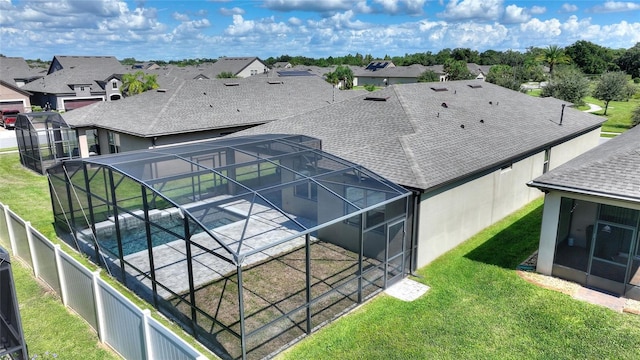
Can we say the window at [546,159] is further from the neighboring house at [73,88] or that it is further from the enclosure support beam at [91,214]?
the neighboring house at [73,88]

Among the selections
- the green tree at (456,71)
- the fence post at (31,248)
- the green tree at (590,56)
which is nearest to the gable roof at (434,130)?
the fence post at (31,248)

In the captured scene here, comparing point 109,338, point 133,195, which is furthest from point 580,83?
point 109,338

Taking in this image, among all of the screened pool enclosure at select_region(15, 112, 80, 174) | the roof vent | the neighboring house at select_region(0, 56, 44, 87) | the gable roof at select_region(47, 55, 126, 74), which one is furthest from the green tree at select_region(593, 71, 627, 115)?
the neighboring house at select_region(0, 56, 44, 87)

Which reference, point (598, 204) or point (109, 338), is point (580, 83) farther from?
point (109, 338)

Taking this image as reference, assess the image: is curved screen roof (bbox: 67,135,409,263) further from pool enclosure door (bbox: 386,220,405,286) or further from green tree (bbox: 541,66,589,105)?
green tree (bbox: 541,66,589,105)

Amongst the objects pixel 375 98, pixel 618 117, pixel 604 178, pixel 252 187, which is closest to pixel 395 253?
pixel 252 187

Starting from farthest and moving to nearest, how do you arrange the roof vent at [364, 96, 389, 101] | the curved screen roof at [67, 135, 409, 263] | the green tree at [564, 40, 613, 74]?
the green tree at [564, 40, 613, 74]
the roof vent at [364, 96, 389, 101]
the curved screen roof at [67, 135, 409, 263]
